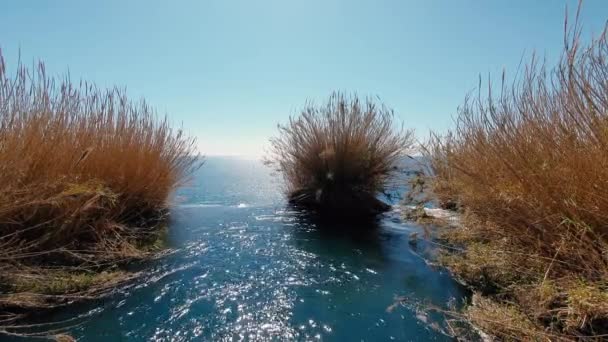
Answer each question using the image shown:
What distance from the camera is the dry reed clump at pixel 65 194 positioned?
107 inches

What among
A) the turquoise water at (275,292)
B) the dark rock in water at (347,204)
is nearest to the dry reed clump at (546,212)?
the turquoise water at (275,292)

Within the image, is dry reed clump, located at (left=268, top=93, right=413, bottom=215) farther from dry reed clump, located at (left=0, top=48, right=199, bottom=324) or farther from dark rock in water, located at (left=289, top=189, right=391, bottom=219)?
dry reed clump, located at (left=0, top=48, right=199, bottom=324)

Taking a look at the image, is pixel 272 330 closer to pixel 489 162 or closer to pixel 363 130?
pixel 489 162

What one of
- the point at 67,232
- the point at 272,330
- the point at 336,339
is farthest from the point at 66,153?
the point at 336,339

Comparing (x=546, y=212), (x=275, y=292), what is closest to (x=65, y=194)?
(x=275, y=292)

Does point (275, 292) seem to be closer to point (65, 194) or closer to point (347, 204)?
point (65, 194)

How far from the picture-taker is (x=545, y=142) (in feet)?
9.41

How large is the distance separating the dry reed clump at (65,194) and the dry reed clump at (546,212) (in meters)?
3.62

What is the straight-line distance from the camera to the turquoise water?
2545 millimetres

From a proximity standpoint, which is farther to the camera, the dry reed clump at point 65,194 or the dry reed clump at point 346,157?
the dry reed clump at point 346,157

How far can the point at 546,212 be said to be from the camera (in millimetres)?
2711

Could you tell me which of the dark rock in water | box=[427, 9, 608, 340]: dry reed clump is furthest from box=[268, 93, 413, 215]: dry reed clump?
box=[427, 9, 608, 340]: dry reed clump

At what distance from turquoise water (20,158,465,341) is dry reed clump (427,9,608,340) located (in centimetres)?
50

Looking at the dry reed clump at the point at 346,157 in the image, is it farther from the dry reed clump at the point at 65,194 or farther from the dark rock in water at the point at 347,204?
the dry reed clump at the point at 65,194
